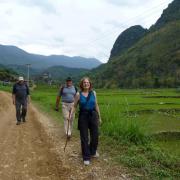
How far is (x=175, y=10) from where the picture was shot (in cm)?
18812

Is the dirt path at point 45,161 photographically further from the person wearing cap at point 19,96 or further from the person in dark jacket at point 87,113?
the person wearing cap at point 19,96

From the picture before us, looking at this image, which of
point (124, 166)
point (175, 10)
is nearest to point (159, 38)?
point (175, 10)

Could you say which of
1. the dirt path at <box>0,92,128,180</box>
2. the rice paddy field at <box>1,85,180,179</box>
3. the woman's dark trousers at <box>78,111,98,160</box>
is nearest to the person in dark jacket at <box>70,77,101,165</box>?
the woman's dark trousers at <box>78,111,98,160</box>

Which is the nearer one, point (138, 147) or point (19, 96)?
point (138, 147)

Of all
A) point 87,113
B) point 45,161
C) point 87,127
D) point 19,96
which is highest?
point 87,113

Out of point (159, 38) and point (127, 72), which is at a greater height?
point (159, 38)

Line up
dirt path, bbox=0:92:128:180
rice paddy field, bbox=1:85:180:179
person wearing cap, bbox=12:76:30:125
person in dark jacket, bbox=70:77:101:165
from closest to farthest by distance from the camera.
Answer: dirt path, bbox=0:92:128:180 → rice paddy field, bbox=1:85:180:179 → person in dark jacket, bbox=70:77:101:165 → person wearing cap, bbox=12:76:30:125

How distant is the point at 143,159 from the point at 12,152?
134 inches

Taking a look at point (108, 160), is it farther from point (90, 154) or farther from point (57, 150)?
point (57, 150)

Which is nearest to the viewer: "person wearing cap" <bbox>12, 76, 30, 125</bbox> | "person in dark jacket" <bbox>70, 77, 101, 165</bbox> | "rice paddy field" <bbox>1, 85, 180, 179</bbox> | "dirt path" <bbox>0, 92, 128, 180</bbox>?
"dirt path" <bbox>0, 92, 128, 180</bbox>

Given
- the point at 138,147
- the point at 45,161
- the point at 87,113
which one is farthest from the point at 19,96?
the point at 87,113

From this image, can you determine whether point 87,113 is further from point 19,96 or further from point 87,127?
point 19,96

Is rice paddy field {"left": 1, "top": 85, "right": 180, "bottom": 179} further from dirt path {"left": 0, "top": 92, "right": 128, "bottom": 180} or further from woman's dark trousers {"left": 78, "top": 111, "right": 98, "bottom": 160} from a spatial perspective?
woman's dark trousers {"left": 78, "top": 111, "right": 98, "bottom": 160}

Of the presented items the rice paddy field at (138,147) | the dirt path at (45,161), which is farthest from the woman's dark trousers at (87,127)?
the rice paddy field at (138,147)
